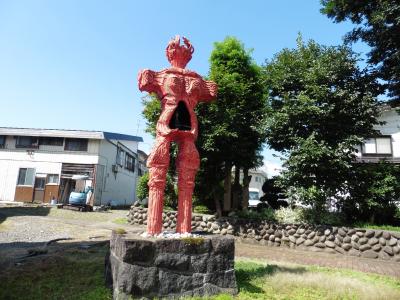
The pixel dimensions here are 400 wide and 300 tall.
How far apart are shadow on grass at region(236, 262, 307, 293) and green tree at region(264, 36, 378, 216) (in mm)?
4954

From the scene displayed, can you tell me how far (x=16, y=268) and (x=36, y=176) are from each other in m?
22.3

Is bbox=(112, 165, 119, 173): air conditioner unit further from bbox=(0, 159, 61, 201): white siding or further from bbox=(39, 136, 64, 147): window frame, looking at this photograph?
bbox=(39, 136, 64, 147): window frame

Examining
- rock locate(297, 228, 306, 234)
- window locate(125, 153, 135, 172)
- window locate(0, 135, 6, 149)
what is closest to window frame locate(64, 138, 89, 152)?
window locate(0, 135, 6, 149)

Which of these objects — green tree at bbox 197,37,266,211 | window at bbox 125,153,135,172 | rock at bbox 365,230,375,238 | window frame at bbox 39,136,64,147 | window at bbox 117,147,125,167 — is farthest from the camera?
window at bbox 125,153,135,172

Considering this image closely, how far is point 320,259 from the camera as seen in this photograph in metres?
11.1

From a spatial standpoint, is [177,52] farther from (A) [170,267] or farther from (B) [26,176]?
(B) [26,176]

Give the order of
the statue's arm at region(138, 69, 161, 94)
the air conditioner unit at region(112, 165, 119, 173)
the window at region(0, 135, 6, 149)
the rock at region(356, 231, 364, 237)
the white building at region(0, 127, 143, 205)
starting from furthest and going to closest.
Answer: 1. the air conditioner unit at region(112, 165, 119, 173)
2. the window at region(0, 135, 6, 149)
3. the white building at region(0, 127, 143, 205)
4. the rock at region(356, 231, 364, 237)
5. the statue's arm at region(138, 69, 161, 94)

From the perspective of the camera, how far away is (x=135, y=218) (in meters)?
17.4

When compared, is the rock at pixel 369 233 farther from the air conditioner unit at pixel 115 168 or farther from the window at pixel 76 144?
the air conditioner unit at pixel 115 168

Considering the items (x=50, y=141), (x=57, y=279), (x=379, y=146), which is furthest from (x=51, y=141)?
(x=379, y=146)

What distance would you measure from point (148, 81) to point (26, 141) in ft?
83.9

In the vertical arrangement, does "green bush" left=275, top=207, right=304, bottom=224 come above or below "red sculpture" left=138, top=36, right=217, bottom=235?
below

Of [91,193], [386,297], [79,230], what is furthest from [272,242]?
[91,193]

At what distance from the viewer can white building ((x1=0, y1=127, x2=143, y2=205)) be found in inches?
1070
